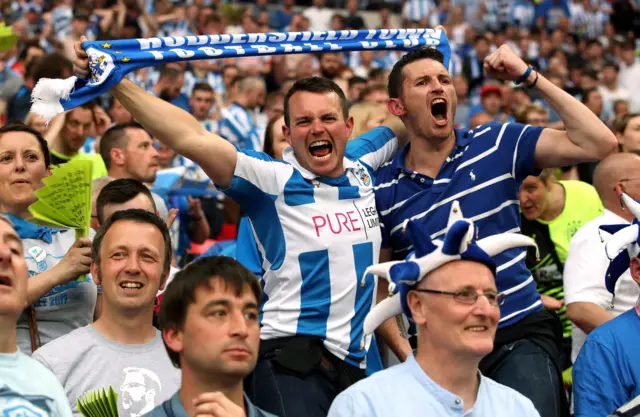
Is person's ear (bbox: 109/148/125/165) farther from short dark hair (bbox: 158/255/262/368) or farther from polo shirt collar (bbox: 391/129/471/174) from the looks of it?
short dark hair (bbox: 158/255/262/368)

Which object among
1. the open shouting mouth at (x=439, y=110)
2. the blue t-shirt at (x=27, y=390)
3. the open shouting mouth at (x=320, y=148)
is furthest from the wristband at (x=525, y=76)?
the blue t-shirt at (x=27, y=390)

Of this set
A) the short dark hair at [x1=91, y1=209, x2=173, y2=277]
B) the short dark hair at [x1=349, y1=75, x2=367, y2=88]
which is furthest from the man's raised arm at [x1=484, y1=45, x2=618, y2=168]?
the short dark hair at [x1=349, y1=75, x2=367, y2=88]

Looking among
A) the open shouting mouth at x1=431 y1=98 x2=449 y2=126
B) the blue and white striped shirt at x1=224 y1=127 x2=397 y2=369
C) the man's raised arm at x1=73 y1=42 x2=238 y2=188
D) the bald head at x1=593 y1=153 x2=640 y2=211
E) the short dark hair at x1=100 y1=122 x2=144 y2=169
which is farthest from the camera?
the short dark hair at x1=100 y1=122 x2=144 y2=169

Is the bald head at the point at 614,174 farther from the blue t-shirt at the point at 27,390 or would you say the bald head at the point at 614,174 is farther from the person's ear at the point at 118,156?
the blue t-shirt at the point at 27,390

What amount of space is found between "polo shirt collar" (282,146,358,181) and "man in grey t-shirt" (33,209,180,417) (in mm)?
637

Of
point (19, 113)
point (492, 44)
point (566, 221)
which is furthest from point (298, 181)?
point (492, 44)

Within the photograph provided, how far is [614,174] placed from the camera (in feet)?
20.1

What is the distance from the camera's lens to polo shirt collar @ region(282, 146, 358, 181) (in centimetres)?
481

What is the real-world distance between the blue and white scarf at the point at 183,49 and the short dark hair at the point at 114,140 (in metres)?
2.21

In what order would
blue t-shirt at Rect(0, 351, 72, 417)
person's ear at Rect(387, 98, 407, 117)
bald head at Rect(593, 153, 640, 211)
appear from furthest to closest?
bald head at Rect(593, 153, 640, 211)
person's ear at Rect(387, 98, 407, 117)
blue t-shirt at Rect(0, 351, 72, 417)

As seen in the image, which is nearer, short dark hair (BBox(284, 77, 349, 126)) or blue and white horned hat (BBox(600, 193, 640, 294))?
blue and white horned hat (BBox(600, 193, 640, 294))

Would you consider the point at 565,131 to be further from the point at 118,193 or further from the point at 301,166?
the point at 118,193

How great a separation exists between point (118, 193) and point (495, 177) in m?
1.95

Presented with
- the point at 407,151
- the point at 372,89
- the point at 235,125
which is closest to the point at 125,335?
the point at 407,151
